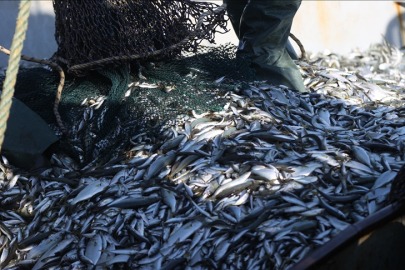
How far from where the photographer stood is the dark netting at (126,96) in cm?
238

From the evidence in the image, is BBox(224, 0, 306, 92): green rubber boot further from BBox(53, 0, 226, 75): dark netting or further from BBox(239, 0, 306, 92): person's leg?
BBox(53, 0, 226, 75): dark netting

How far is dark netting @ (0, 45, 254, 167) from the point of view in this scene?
2.38 meters

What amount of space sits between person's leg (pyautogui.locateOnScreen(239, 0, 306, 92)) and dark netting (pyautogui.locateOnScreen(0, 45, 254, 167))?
173 millimetres

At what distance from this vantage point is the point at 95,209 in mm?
1971

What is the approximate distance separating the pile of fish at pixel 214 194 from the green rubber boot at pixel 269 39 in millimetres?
366

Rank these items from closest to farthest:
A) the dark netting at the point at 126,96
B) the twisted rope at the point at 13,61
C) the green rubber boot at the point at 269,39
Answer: the twisted rope at the point at 13,61
the dark netting at the point at 126,96
the green rubber boot at the point at 269,39

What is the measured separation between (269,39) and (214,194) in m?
1.43

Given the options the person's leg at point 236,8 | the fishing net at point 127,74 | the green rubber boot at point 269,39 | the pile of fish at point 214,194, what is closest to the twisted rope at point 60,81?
the fishing net at point 127,74

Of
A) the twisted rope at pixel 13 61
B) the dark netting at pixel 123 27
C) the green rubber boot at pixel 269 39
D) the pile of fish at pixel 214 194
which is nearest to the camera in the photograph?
the twisted rope at pixel 13 61

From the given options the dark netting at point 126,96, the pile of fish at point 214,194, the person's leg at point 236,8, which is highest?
the person's leg at point 236,8

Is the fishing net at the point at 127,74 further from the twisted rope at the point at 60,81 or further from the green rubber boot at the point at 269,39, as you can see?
the green rubber boot at the point at 269,39

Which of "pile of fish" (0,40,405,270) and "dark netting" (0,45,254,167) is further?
"dark netting" (0,45,254,167)

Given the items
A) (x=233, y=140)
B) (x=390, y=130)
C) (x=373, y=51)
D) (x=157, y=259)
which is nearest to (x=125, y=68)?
(x=233, y=140)

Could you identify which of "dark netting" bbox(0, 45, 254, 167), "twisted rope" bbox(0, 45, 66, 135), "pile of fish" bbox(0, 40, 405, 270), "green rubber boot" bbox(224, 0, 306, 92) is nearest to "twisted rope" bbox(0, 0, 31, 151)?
"pile of fish" bbox(0, 40, 405, 270)
